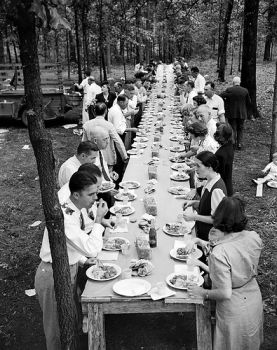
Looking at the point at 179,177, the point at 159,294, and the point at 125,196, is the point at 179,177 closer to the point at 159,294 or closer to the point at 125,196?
the point at 125,196

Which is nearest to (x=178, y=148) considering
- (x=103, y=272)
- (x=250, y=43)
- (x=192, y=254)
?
(x=192, y=254)

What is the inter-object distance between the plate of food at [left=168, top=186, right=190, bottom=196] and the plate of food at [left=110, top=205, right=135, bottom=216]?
35.2 inches

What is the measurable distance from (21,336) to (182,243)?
221 centimetres

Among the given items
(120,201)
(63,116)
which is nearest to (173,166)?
(120,201)

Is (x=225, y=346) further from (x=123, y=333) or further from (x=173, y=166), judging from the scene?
(x=173, y=166)

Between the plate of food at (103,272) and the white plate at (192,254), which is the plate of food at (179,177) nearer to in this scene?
the white plate at (192,254)

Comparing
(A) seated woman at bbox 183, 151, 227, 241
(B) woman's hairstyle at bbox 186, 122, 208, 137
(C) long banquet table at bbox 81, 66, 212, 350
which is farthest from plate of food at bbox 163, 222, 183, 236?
(B) woman's hairstyle at bbox 186, 122, 208, 137

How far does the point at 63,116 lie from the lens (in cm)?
1577

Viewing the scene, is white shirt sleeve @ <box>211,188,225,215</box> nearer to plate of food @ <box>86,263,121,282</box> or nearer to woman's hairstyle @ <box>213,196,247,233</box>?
woman's hairstyle @ <box>213,196,247,233</box>

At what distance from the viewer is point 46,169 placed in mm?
3008

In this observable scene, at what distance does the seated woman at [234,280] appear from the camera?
348 cm

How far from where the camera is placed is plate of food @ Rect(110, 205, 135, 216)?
18.5 feet

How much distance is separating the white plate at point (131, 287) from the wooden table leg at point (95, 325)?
234mm

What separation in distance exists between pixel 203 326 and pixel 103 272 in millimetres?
1119
